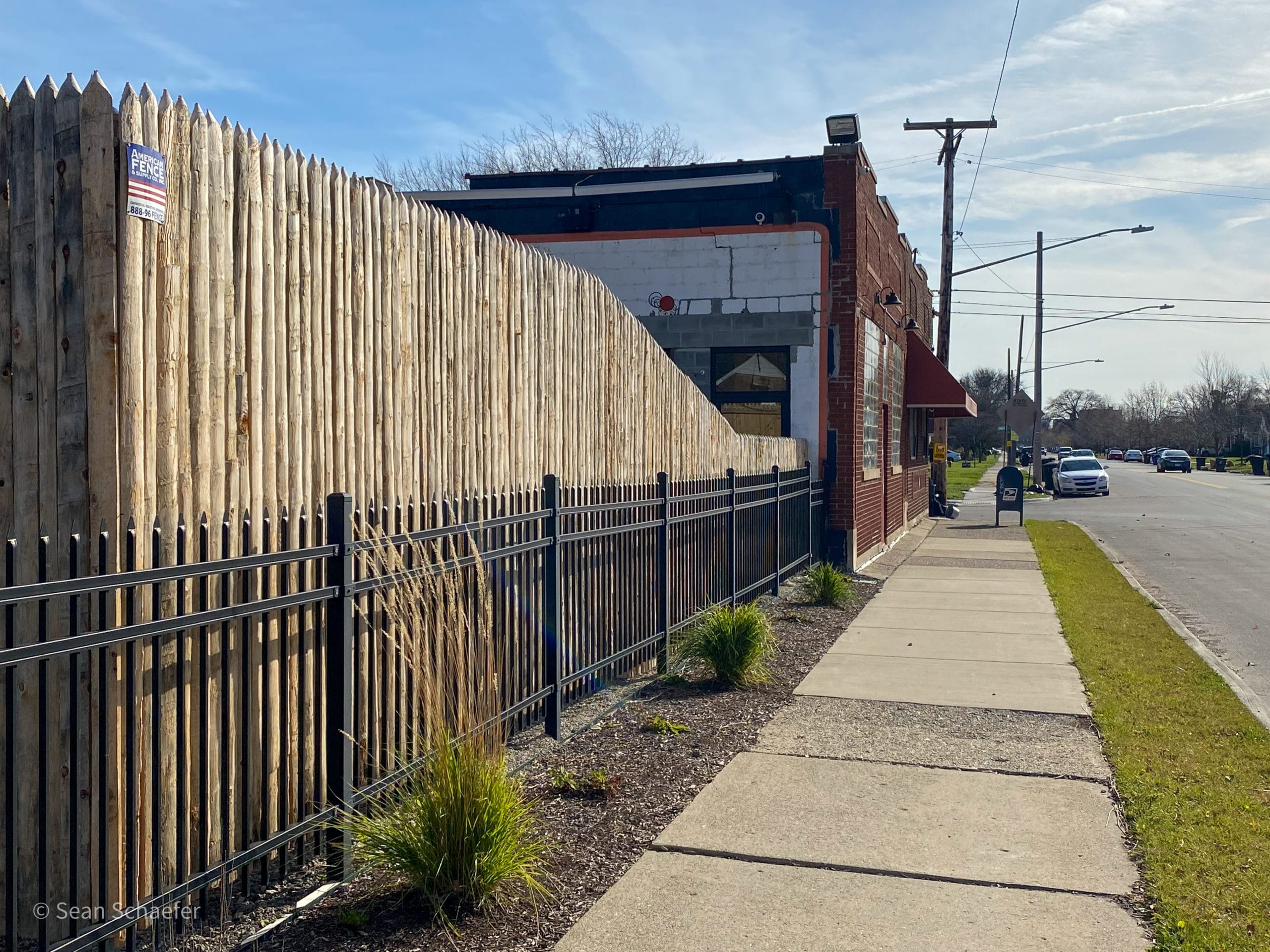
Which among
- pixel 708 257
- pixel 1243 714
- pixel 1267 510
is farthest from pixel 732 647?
pixel 1267 510

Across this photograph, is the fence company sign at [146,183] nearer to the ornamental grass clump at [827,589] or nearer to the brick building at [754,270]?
the ornamental grass clump at [827,589]

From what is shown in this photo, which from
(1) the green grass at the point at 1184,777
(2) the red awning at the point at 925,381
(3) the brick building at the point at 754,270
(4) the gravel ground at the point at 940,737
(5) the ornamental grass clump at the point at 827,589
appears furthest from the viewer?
(2) the red awning at the point at 925,381

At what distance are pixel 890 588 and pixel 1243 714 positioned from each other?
21.9ft

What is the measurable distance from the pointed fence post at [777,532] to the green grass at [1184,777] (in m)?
3.13

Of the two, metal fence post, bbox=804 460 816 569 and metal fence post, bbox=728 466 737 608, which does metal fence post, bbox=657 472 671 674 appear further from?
metal fence post, bbox=804 460 816 569

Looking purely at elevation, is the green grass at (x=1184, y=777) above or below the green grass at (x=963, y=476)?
below

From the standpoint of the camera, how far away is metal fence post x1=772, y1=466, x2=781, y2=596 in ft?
41.6

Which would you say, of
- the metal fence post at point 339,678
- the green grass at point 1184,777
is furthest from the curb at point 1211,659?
the metal fence post at point 339,678

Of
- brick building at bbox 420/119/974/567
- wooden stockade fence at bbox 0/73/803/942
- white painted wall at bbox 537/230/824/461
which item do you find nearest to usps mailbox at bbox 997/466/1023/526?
brick building at bbox 420/119/974/567

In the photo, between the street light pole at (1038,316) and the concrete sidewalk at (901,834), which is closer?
the concrete sidewalk at (901,834)

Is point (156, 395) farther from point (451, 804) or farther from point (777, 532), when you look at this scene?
point (777, 532)

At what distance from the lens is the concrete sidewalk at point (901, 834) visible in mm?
4160

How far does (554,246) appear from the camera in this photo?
646 inches

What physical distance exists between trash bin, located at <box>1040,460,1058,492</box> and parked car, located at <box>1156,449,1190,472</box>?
17.1m
